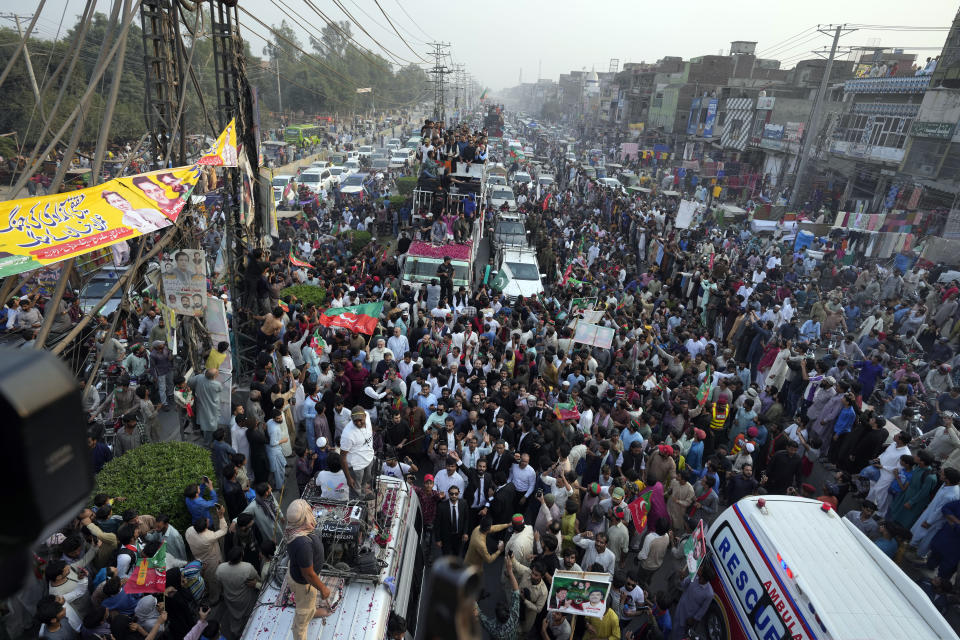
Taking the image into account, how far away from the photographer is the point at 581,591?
4.75 meters

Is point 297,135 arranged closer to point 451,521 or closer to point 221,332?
point 221,332

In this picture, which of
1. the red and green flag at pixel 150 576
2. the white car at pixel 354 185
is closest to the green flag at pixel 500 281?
the red and green flag at pixel 150 576

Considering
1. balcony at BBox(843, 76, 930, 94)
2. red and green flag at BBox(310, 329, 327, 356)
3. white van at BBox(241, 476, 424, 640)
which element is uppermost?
balcony at BBox(843, 76, 930, 94)

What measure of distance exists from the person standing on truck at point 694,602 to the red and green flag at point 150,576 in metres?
4.81

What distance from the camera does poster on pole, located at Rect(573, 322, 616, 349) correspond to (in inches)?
381

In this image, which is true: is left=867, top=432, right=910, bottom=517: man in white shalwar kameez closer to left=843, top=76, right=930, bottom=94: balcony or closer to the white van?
the white van

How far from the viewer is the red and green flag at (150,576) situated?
4.58 m

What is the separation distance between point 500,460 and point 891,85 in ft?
96.2

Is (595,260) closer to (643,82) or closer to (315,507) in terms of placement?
(315,507)

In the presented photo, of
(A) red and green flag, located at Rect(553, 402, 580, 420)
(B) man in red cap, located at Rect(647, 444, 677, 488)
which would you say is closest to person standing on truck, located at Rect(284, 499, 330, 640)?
(B) man in red cap, located at Rect(647, 444, 677, 488)

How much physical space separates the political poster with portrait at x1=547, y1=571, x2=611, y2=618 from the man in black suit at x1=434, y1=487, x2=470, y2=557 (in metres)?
1.68

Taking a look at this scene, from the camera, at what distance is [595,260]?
57.8 ft

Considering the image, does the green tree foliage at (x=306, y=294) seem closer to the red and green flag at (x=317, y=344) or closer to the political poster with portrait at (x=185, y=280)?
the red and green flag at (x=317, y=344)

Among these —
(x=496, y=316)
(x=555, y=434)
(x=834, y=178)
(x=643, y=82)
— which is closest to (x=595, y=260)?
(x=496, y=316)
